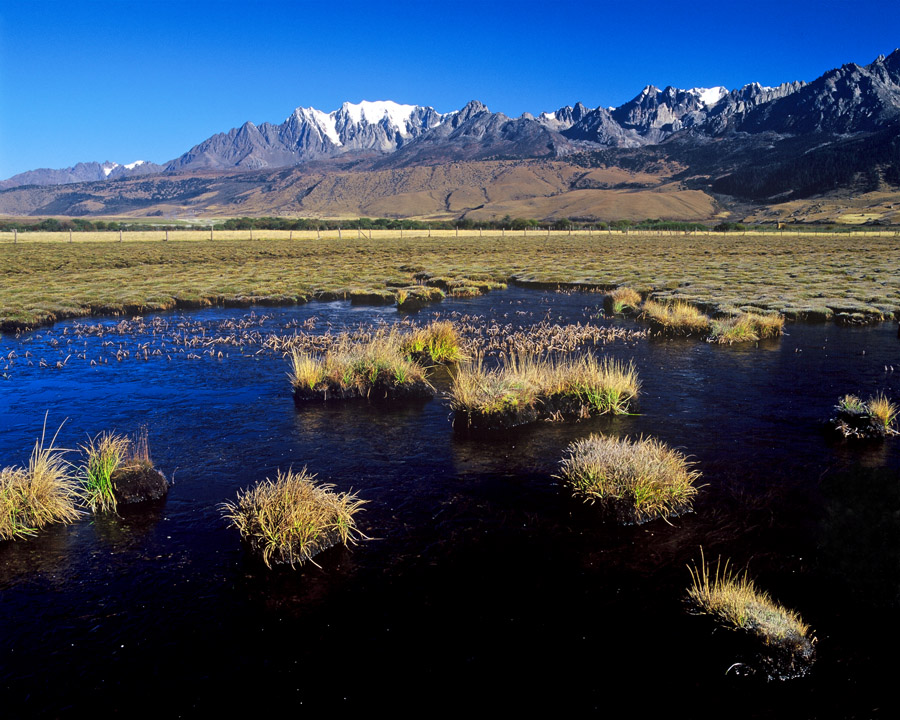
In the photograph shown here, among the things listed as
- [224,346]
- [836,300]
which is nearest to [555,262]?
[836,300]

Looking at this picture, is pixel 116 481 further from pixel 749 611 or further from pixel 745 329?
pixel 745 329

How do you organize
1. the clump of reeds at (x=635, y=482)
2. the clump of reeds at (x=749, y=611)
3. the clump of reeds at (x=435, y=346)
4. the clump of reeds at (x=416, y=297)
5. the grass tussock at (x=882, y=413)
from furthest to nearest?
1. the clump of reeds at (x=416, y=297)
2. the clump of reeds at (x=435, y=346)
3. the grass tussock at (x=882, y=413)
4. the clump of reeds at (x=635, y=482)
5. the clump of reeds at (x=749, y=611)

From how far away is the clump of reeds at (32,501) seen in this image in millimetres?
7797

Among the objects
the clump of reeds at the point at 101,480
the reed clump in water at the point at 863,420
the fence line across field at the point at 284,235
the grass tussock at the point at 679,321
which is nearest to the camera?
the clump of reeds at the point at 101,480

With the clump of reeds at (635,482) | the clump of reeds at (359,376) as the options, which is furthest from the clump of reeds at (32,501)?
the clump of reeds at (635,482)

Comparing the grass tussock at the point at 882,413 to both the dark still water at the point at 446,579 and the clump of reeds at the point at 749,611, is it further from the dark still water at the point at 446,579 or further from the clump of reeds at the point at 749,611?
the clump of reeds at the point at 749,611

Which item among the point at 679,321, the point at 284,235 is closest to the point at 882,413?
the point at 679,321

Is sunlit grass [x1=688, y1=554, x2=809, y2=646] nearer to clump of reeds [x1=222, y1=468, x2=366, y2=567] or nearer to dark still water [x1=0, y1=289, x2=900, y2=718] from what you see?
dark still water [x1=0, y1=289, x2=900, y2=718]

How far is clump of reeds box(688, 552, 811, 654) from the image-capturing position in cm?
574

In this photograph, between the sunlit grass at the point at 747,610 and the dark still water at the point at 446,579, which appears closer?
the dark still water at the point at 446,579

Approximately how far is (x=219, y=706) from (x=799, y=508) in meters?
7.66

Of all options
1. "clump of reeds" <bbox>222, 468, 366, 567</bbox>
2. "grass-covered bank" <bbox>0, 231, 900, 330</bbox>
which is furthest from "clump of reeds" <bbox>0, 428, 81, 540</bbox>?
"grass-covered bank" <bbox>0, 231, 900, 330</bbox>

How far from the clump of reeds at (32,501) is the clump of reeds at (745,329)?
737 inches

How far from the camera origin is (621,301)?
27.2 m
